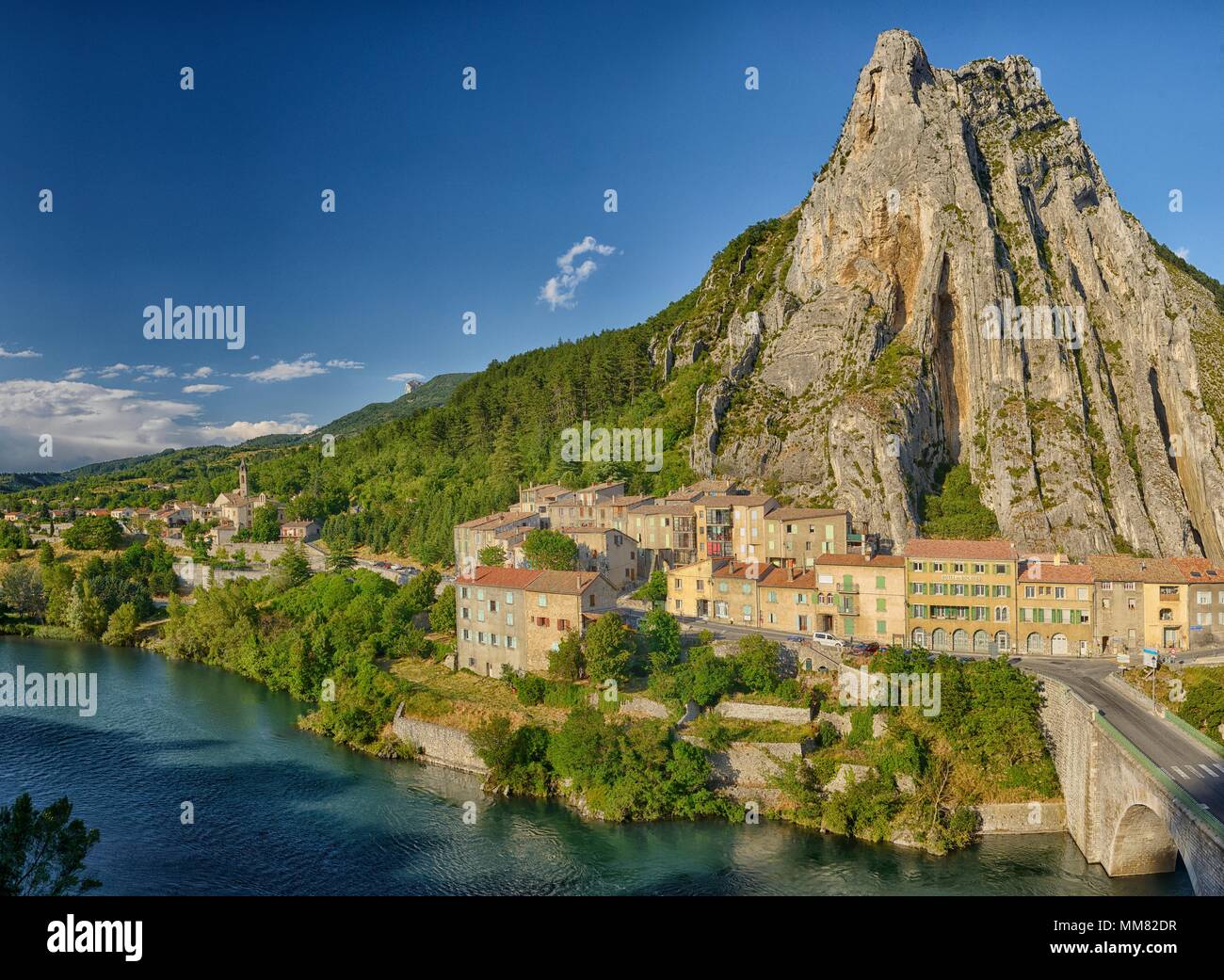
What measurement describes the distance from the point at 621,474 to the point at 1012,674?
29849 mm

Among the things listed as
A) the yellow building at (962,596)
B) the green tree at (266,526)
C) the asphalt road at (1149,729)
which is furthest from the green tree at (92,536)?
the yellow building at (962,596)

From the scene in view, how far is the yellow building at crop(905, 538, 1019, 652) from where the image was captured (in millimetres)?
27656

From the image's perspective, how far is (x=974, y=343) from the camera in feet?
153

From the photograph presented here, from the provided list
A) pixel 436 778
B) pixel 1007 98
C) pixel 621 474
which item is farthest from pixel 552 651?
pixel 1007 98

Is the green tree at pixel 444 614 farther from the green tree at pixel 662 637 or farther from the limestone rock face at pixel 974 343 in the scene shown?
the limestone rock face at pixel 974 343

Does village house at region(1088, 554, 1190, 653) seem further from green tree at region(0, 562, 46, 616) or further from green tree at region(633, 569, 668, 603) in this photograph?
green tree at region(0, 562, 46, 616)

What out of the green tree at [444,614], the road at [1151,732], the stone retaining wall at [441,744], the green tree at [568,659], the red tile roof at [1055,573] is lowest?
the stone retaining wall at [441,744]

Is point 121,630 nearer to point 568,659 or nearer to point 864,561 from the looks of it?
point 568,659

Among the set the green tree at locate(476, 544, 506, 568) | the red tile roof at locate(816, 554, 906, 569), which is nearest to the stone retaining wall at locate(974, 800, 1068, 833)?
the red tile roof at locate(816, 554, 906, 569)

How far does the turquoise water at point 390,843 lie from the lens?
17641 millimetres

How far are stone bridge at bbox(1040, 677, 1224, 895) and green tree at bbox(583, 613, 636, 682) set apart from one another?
12037 mm

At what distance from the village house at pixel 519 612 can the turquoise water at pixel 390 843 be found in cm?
542

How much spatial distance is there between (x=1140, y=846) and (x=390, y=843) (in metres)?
16.7

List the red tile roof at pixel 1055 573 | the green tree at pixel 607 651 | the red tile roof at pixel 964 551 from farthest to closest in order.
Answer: the red tile roof at pixel 964 551
the red tile roof at pixel 1055 573
the green tree at pixel 607 651
